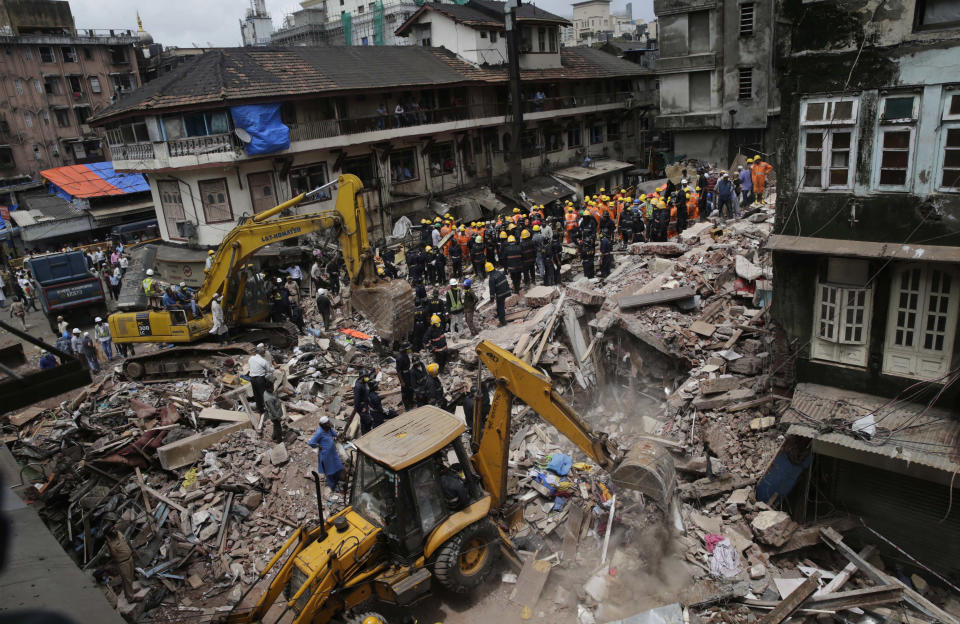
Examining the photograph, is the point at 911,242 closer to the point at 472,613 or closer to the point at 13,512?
the point at 472,613

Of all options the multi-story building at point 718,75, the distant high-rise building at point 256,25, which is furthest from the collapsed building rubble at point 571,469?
the distant high-rise building at point 256,25

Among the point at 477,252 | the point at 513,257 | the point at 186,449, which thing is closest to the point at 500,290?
the point at 513,257

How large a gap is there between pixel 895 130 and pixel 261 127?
20.1 m

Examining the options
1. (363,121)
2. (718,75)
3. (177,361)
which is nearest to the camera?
(177,361)

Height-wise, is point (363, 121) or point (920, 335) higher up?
point (363, 121)

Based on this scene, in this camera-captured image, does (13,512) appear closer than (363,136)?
Yes

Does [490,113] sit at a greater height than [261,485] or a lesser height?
greater

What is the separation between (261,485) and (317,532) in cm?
407

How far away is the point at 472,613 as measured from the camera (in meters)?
8.28

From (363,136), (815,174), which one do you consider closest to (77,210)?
(363,136)

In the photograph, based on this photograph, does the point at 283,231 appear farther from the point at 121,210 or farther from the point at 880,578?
the point at 121,210

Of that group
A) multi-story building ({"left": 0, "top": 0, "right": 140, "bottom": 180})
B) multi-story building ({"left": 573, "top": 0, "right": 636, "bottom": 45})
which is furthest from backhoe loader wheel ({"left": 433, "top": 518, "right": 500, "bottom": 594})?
multi-story building ({"left": 573, "top": 0, "right": 636, "bottom": 45})

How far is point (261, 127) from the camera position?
2292cm

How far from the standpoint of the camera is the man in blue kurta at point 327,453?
10180mm
